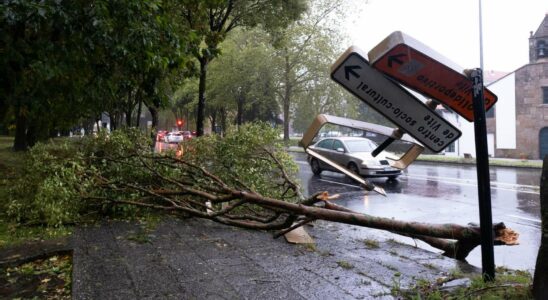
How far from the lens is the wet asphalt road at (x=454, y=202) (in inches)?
262

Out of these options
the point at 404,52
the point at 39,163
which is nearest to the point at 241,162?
the point at 39,163

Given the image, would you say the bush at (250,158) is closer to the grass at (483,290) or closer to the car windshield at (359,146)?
the grass at (483,290)

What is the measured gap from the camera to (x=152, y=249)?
5258mm

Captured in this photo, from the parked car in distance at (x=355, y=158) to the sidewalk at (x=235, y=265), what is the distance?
8.55 m

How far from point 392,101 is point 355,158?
505 inches

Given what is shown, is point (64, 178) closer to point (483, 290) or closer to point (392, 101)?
point (392, 101)

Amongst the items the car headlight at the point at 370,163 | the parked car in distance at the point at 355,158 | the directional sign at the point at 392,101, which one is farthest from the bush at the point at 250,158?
the car headlight at the point at 370,163

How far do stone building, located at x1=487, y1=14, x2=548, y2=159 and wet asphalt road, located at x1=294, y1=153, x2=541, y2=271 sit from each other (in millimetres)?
15424

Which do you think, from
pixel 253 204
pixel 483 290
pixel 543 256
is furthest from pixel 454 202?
pixel 543 256

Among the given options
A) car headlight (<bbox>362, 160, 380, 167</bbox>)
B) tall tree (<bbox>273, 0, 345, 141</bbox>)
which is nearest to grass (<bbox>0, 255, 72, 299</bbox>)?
car headlight (<bbox>362, 160, 380, 167</bbox>)

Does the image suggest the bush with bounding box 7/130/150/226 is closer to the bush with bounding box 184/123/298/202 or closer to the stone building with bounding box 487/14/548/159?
the bush with bounding box 184/123/298/202

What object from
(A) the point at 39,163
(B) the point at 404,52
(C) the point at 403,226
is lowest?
(C) the point at 403,226

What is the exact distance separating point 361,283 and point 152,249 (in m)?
2.61

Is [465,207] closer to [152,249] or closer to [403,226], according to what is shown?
[403,226]
